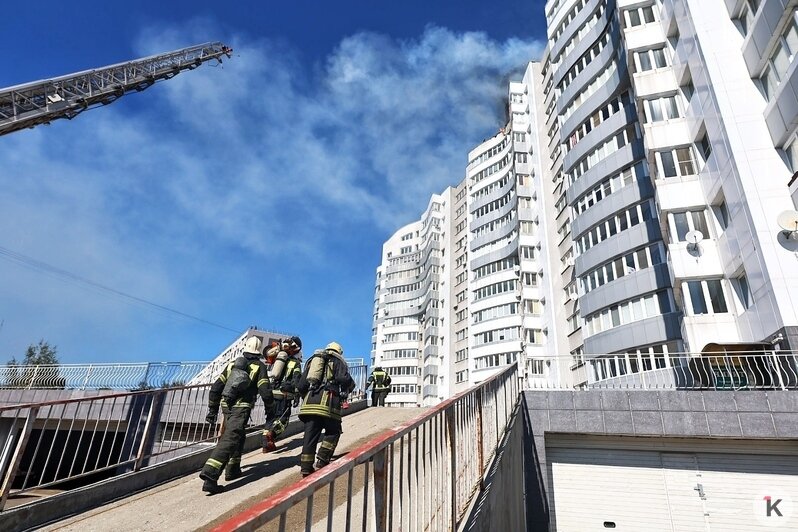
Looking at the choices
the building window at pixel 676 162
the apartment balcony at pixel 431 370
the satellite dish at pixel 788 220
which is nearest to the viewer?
the satellite dish at pixel 788 220

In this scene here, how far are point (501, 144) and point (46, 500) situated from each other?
4969 cm

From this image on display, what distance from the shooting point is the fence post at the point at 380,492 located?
8.08 feet

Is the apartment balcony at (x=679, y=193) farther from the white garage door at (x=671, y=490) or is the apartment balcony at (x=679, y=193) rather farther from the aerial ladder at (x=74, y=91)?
the aerial ladder at (x=74, y=91)

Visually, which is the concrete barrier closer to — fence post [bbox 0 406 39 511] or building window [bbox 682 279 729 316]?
fence post [bbox 0 406 39 511]

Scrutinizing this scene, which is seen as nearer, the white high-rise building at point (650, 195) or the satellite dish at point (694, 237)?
the white high-rise building at point (650, 195)

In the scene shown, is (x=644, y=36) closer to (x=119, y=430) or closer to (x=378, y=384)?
(x=378, y=384)

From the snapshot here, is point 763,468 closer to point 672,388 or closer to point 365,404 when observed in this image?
point 672,388

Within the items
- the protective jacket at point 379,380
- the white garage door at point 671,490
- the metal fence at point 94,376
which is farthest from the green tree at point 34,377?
the white garage door at point 671,490

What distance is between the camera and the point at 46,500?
16.8 feet

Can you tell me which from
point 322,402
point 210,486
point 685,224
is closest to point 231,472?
point 210,486

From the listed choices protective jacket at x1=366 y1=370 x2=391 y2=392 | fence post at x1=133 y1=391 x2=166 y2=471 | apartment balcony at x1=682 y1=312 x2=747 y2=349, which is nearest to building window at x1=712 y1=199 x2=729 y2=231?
apartment balcony at x1=682 y1=312 x2=747 y2=349

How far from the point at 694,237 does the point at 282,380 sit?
56.5ft

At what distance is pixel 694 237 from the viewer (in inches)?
682

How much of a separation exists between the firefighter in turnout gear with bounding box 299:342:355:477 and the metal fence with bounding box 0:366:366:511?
257 centimetres
